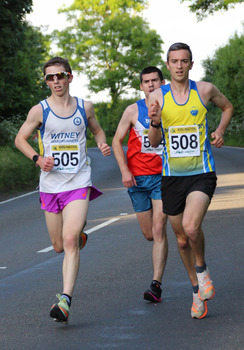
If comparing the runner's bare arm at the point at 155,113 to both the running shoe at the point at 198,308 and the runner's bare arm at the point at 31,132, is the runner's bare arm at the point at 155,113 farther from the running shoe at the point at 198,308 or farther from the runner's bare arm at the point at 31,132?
the running shoe at the point at 198,308

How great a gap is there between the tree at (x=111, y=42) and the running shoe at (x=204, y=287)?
2871 inches

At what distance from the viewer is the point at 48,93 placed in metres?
44.1

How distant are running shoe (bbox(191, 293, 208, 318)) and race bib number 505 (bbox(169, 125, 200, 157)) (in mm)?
1105

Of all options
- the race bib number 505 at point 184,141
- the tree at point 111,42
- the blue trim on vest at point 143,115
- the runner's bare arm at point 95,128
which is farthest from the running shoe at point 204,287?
the tree at point 111,42

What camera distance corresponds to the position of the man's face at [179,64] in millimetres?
6258

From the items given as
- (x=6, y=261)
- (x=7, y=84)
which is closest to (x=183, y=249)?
(x=6, y=261)

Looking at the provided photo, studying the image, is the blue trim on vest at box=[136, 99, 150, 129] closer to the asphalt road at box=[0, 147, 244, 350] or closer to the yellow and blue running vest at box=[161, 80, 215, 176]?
the yellow and blue running vest at box=[161, 80, 215, 176]

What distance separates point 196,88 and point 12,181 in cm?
1777

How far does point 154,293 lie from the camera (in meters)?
6.84

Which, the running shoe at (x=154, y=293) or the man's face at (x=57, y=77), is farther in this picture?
the running shoe at (x=154, y=293)

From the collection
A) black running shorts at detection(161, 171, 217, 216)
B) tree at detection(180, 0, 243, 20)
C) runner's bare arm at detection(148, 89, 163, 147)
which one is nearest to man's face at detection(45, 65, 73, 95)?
runner's bare arm at detection(148, 89, 163, 147)

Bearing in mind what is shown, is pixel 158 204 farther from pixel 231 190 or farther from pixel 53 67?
pixel 231 190

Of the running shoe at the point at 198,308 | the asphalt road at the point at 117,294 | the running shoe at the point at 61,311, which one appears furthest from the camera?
the running shoe at the point at 198,308

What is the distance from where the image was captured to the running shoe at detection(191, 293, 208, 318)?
6.12m
